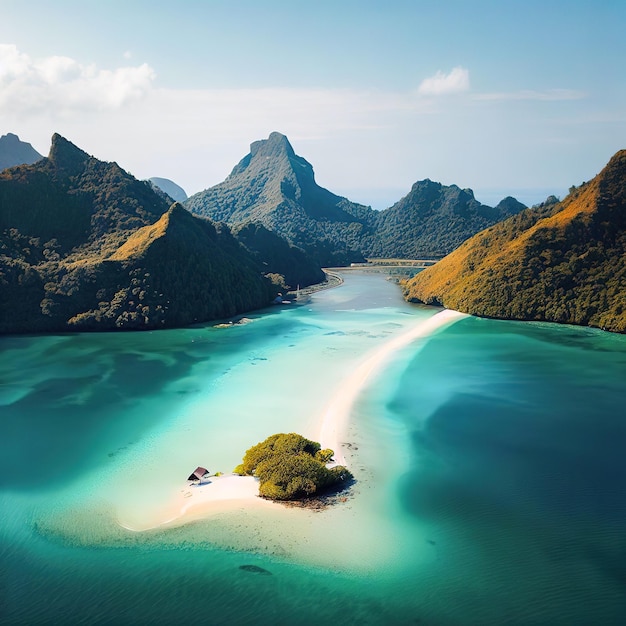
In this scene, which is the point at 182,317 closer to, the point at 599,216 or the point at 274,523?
the point at 274,523

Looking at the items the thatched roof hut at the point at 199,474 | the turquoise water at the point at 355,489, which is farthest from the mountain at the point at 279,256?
the thatched roof hut at the point at 199,474

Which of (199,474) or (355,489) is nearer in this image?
(355,489)

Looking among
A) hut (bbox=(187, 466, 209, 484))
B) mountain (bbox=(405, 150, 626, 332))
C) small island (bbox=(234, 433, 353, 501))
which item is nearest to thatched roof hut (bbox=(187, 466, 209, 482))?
hut (bbox=(187, 466, 209, 484))

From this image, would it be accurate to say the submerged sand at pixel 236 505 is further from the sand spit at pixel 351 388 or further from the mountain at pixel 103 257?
the mountain at pixel 103 257

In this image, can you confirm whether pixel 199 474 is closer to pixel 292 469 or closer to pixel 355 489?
pixel 292 469

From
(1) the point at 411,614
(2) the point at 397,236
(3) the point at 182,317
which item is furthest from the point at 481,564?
(2) the point at 397,236

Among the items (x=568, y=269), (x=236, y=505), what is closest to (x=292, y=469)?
(x=236, y=505)

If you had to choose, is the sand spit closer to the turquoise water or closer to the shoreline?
the shoreline
